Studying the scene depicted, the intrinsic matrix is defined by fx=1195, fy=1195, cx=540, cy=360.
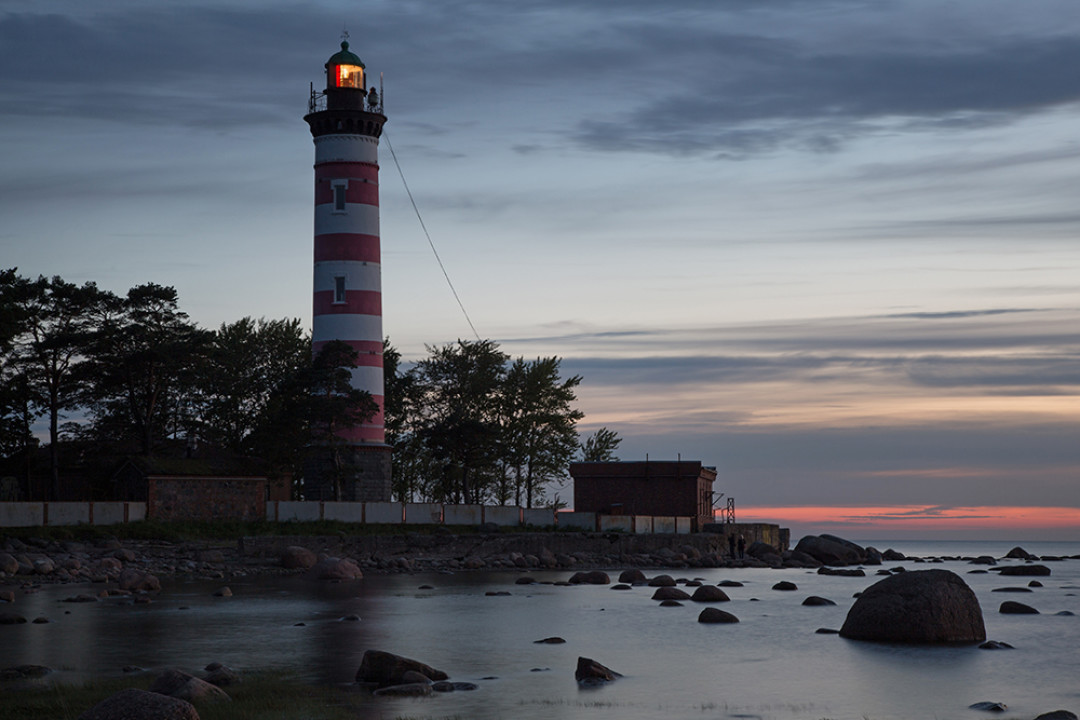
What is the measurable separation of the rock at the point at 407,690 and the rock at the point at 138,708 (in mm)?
4739

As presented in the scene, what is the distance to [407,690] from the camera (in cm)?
1645

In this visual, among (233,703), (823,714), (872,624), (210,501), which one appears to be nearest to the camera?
(233,703)

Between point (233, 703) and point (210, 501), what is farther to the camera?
point (210, 501)

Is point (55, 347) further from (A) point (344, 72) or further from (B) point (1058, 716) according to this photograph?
(B) point (1058, 716)

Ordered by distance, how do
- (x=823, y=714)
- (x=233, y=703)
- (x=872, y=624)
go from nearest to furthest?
(x=233, y=703)
(x=823, y=714)
(x=872, y=624)

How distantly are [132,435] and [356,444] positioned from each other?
1425cm

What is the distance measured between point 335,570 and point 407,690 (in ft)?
87.3

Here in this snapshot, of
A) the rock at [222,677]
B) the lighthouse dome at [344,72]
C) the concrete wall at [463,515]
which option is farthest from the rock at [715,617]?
the lighthouse dome at [344,72]

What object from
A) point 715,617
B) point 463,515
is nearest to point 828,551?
point 463,515

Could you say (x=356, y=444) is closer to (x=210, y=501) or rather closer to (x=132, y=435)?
(x=210, y=501)

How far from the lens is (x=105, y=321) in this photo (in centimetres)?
5791

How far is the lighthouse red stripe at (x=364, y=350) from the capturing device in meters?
54.2

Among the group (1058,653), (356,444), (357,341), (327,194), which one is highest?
(327,194)

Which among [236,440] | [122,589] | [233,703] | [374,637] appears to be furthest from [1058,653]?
[236,440]
